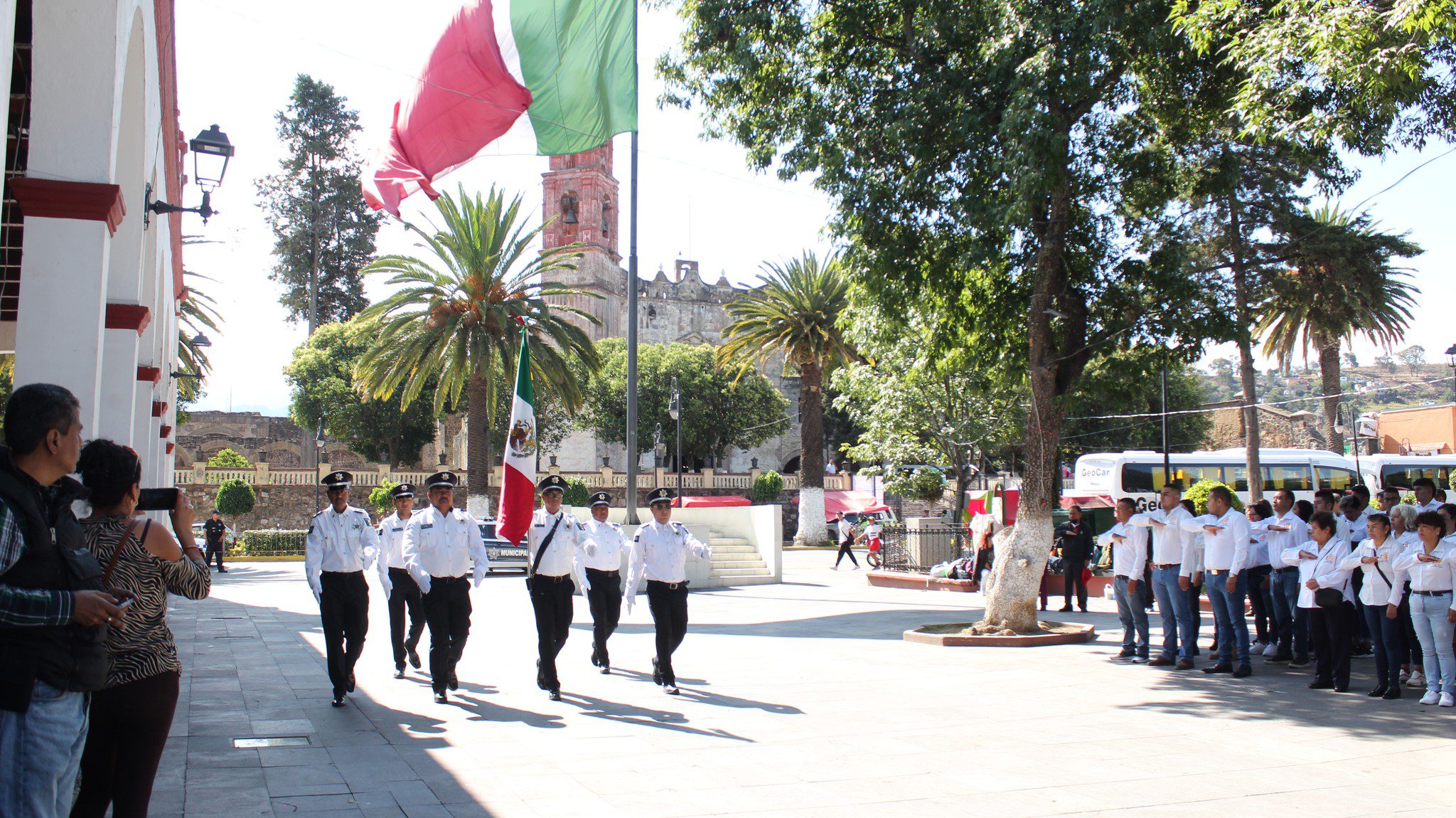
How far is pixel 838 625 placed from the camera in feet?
50.2

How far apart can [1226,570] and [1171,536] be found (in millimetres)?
607

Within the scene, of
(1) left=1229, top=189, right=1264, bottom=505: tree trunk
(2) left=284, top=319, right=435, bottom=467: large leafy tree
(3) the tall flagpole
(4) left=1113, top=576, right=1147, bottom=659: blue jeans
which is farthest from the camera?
(2) left=284, top=319, right=435, bottom=467: large leafy tree

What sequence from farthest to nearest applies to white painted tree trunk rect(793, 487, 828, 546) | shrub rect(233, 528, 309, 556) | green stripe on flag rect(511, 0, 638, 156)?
white painted tree trunk rect(793, 487, 828, 546), shrub rect(233, 528, 309, 556), green stripe on flag rect(511, 0, 638, 156)

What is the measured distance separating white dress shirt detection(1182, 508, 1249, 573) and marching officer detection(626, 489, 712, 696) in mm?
5161

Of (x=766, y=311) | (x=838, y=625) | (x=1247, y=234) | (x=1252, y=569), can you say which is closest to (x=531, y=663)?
(x=838, y=625)

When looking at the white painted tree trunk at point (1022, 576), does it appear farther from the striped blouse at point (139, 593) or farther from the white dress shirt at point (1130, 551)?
the striped blouse at point (139, 593)

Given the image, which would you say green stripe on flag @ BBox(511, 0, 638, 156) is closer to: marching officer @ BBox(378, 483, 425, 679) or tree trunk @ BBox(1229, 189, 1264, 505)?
marching officer @ BBox(378, 483, 425, 679)

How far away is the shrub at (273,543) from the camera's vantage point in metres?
37.2

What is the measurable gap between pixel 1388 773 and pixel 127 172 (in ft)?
35.3

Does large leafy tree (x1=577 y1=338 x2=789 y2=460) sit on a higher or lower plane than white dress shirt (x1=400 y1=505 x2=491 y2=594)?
higher

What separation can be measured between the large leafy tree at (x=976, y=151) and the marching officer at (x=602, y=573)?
4911mm

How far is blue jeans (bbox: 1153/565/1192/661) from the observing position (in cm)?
1109

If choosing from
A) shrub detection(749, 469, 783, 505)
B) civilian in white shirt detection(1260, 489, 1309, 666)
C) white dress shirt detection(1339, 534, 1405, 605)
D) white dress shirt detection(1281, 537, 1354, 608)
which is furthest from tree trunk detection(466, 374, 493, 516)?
white dress shirt detection(1339, 534, 1405, 605)

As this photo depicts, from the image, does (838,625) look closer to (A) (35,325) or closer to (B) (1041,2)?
(B) (1041,2)
